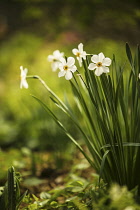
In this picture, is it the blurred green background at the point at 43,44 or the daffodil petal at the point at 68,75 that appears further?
the blurred green background at the point at 43,44

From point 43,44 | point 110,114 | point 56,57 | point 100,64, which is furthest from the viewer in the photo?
point 43,44

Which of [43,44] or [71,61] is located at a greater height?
[43,44]

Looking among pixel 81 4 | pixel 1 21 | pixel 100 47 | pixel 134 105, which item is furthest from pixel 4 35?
pixel 134 105

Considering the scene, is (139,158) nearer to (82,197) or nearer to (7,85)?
(82,197)

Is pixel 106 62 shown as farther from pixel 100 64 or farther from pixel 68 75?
pixel 68 75

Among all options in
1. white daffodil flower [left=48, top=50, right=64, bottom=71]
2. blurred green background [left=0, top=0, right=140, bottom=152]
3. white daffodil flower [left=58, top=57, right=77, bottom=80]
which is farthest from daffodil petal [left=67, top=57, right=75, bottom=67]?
blurred green background [left=0, top=0, right=140, bottom=152]

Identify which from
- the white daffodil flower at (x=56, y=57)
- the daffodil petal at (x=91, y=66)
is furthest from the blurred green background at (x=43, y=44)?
the daffodil petal at (x=91, y=66)

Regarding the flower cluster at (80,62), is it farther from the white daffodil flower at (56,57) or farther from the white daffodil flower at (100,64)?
the white daffodil flower at (56,57)

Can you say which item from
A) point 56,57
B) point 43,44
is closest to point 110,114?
point 56,57

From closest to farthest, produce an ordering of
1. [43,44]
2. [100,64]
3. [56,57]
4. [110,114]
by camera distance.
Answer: [100,64], [110,114], [56,57], [43,44]
